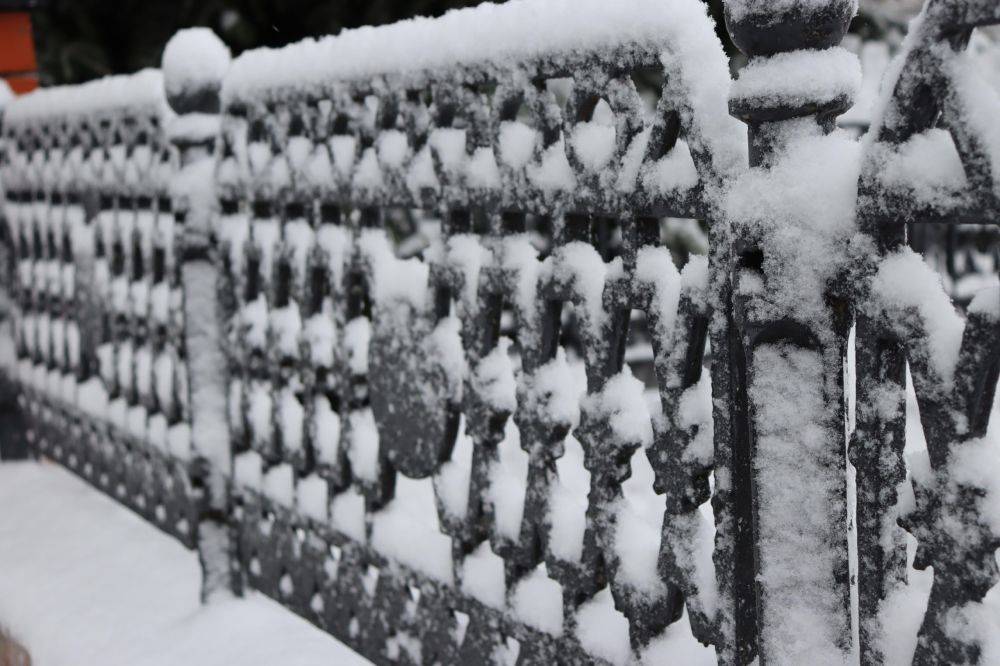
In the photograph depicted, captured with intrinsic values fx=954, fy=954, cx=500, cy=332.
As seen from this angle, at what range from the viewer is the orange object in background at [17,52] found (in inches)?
209

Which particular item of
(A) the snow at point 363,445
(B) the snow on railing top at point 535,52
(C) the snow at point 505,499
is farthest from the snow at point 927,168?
(A) the snow at point 363,445

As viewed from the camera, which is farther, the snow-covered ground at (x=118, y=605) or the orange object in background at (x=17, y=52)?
the orange object in background at (x=17, y=52)

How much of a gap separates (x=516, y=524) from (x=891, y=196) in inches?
38.4

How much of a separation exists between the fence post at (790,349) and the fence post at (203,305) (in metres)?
1.99

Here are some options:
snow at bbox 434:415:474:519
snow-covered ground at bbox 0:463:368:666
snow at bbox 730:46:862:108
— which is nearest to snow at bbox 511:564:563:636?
snow at bbox 434:415:474:519

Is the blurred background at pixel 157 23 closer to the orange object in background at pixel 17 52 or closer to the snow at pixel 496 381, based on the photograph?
the orange object in background at pixel 17 52

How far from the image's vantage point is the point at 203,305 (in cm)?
294

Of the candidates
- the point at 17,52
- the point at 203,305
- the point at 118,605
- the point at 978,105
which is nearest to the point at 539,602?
the point at 978,105

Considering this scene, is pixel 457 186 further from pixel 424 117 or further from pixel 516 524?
pixel 516 524

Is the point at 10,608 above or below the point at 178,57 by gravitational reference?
below

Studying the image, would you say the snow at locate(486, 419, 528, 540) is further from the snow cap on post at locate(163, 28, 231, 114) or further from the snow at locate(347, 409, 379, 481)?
the snow cap on post at locate(163, 28, 231, 114)

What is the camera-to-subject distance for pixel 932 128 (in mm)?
1121

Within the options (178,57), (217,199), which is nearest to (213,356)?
(217,199)

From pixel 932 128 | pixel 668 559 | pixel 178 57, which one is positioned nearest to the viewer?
pixel 932 128
